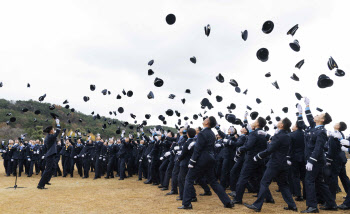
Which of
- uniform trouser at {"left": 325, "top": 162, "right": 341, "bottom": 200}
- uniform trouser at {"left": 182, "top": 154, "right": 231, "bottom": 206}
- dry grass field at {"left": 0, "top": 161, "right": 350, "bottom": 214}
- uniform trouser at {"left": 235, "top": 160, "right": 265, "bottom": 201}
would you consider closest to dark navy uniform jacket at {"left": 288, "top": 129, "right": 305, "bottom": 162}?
uniform trouser at {"left": 325, "top": 162, "right": 341, "bottom": 200}

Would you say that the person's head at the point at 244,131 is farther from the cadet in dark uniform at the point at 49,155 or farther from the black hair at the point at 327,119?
the cadet in dark uniform at the point at 49,155

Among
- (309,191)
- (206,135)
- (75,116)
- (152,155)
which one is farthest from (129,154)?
(75,116)

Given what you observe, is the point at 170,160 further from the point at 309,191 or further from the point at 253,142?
the point at 309,191

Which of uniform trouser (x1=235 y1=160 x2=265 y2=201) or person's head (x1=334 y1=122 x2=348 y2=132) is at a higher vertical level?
person's head (x1=334 y1=122 x2=348 y2=132)

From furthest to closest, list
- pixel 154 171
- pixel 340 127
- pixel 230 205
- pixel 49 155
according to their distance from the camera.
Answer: pixel 154 171, pixel 49 155, pixel 340 127, pixel 230 205

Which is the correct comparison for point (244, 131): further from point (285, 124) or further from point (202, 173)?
point (202, 173)

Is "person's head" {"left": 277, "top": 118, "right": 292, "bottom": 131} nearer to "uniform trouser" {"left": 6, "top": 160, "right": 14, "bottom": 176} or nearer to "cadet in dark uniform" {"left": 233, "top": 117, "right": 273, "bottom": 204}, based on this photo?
"cadet in dark uniform" {"left": 233, "top": 117, "right": 273, "bottom": 204}

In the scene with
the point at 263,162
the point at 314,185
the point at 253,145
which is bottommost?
the point at 314,185

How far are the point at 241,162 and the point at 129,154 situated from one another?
7638 mm

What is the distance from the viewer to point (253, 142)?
23.7 ft

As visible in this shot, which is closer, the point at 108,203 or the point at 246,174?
the point at 246,174

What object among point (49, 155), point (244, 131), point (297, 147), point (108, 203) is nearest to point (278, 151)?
point (297, 147)

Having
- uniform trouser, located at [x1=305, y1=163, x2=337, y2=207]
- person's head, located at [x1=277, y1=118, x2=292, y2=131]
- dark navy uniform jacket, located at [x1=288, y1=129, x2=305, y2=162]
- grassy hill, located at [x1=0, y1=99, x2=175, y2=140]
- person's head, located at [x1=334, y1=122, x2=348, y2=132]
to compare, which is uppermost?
grassy hill, located at [x1=0, y1=99, x2=175, y2=140]

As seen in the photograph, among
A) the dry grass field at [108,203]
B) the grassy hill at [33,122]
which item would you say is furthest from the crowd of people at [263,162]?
the grassy hill at [33,122]
